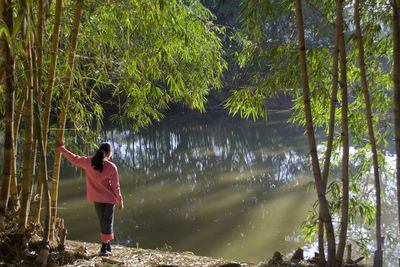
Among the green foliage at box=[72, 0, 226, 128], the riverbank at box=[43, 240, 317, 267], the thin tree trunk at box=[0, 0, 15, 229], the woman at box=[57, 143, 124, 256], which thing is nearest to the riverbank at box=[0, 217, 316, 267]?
the riverbank at box=[43, 240, 317, 267]

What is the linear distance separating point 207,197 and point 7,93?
176 inches

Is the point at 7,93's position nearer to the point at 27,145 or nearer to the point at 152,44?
the point at 27,145

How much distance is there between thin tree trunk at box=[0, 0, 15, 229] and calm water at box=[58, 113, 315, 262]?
1.38m

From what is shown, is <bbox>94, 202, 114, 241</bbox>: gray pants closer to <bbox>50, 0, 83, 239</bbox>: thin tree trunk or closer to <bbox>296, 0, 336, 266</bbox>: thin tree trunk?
<bbox>50, 0, 83, 239</bbox>: thin tree trunk

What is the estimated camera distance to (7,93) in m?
1.86

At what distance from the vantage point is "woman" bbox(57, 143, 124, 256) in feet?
7.97

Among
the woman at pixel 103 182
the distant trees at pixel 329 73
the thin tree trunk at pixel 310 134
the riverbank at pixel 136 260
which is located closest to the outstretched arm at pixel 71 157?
the woman at pixel 103 182

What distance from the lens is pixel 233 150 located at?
34.1 feet

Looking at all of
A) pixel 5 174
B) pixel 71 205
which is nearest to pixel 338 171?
pixel 71 205

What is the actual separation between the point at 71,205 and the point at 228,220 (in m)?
2.38

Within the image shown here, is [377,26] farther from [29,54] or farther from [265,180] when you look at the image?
[265,180]

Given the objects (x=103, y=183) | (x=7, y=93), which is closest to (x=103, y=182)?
(x=103, y=183)

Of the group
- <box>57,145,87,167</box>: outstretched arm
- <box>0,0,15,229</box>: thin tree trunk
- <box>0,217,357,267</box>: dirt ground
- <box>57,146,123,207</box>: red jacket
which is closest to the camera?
<box>0,0,15,229</box>: thin tree trunk

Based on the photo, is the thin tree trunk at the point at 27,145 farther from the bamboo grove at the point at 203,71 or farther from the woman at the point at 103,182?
the woman at the point at 103,182
